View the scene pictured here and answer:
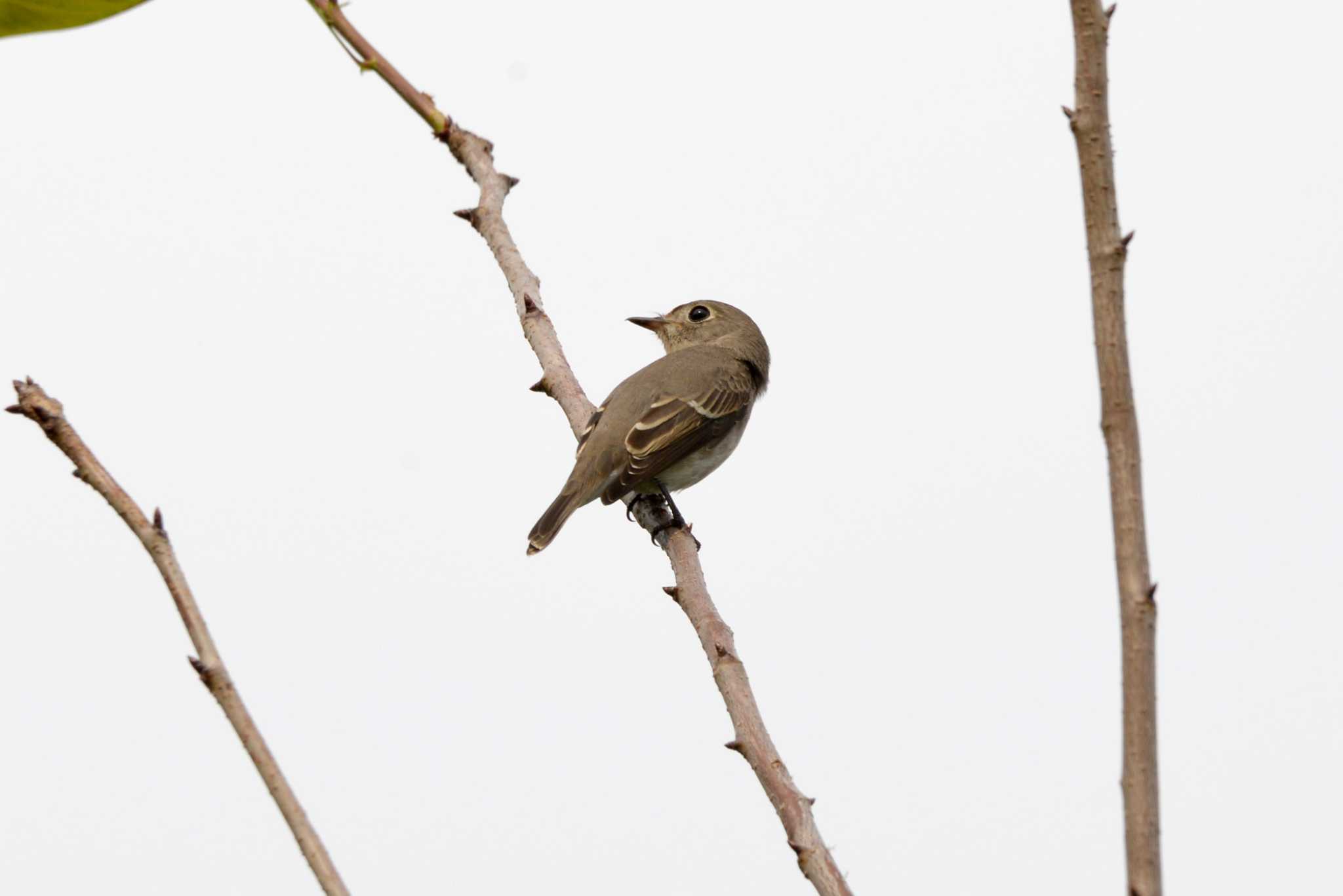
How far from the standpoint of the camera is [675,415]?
8578mm

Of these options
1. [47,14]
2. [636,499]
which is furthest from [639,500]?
[47,14]

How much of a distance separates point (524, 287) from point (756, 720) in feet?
8.45

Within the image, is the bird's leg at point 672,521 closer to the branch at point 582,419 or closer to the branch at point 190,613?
the branch at point 582,419

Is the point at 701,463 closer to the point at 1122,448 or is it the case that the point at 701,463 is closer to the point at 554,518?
the point at 554,518

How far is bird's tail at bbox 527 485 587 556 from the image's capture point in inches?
304

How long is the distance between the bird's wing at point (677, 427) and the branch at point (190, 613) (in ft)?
18.2

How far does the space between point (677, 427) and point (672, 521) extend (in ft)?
6.50

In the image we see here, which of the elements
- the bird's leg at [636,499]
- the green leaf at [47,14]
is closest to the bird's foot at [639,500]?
the bird's leg at [636,499]

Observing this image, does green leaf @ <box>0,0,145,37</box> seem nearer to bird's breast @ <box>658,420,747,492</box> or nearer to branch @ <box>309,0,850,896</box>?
branch @ <box>309,0,850,896</box>

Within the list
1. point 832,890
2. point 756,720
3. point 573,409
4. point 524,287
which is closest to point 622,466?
point 573,409

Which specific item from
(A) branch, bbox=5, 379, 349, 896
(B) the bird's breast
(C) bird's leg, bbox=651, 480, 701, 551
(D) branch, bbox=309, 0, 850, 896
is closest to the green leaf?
(A) branch, bbox=5, 379, 349, 896

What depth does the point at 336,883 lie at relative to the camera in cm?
216

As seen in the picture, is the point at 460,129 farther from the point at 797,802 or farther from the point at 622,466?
the point at 622,466

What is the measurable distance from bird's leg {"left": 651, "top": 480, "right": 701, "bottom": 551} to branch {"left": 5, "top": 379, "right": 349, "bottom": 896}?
3.29 m
